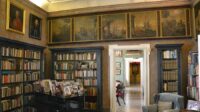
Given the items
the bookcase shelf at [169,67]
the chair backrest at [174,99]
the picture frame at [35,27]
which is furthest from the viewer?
the picture frame at [35,27]

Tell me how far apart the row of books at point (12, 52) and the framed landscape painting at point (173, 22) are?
16.2 ft

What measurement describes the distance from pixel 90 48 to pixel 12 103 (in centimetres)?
324

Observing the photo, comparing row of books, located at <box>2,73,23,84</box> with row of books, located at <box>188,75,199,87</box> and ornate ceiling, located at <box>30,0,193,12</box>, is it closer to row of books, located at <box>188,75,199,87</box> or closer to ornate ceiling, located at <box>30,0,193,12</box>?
ornate ceiling, located at <box>30,0,193,12</box>

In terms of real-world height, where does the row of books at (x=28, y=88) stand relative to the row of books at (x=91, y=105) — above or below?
above

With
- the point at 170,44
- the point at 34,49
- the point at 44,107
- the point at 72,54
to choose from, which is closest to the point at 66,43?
the point at 72,54

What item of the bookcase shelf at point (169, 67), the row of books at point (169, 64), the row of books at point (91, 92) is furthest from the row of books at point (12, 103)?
the row of books at point (169, 64)

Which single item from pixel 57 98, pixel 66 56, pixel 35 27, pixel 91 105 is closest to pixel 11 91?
pixel 57 98

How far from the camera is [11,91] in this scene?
231 inches

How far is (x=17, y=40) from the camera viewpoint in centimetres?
625

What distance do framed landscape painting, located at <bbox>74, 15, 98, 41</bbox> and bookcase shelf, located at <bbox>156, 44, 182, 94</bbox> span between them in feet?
8.21

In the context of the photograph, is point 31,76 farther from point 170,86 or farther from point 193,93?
point 193,93

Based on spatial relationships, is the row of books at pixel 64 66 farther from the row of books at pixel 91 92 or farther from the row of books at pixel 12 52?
the row of books at pixel 12 52

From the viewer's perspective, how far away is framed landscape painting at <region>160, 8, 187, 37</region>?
705 centimetres

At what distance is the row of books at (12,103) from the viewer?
18.4 ft
